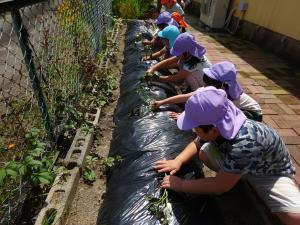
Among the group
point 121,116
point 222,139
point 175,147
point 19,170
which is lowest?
point 121,116

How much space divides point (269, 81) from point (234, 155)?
3.88m

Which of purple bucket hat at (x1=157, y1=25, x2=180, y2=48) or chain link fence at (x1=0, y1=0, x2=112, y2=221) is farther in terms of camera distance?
purple bucket hat at (x1=157, y1=25, x2=180, y2=48)

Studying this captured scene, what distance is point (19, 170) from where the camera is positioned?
176 centimetres

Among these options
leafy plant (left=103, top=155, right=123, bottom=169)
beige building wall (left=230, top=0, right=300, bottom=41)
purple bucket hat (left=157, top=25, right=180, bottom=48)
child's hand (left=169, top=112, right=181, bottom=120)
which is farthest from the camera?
beige building wall (left=230, top=0, right=300, bottom=41)

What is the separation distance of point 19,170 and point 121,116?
140 cm

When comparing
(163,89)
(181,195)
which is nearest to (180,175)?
(181,195)

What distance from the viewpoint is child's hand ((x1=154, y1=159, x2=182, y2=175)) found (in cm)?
203

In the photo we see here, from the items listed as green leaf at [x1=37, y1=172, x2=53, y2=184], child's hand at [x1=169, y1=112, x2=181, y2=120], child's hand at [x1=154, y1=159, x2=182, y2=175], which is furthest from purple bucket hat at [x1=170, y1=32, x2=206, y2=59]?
green leaf at [x1=37, y1=172, x2=53, y2=184]

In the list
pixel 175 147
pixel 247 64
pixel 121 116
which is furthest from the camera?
pixel 247 64

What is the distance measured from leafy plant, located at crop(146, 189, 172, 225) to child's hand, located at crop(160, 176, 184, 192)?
0.12 ft

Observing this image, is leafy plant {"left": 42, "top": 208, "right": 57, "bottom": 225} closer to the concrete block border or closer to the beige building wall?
the concrete block border

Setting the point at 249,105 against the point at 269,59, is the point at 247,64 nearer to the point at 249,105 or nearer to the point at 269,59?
the point at 269,59

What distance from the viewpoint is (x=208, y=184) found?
181cm

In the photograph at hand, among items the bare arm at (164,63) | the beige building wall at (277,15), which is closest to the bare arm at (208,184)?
the bare arm at (164,63)
